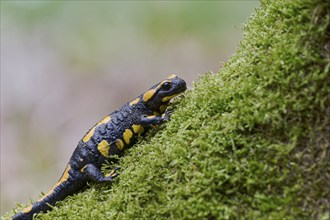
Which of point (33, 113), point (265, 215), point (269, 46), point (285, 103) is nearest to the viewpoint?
point (265, 215)

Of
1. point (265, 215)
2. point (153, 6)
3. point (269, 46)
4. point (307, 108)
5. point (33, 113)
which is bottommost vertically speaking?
point (265, 215)

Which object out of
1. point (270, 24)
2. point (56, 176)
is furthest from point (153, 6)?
point (270, 24)

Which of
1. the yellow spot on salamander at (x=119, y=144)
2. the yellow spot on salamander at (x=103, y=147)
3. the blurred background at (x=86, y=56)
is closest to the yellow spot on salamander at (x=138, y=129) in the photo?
the yellow spot on salamander at (x=119, y=144)

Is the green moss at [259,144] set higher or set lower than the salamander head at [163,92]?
lower

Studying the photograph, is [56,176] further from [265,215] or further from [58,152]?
[265,215]

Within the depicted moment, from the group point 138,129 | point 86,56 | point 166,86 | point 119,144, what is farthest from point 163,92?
point 86,56

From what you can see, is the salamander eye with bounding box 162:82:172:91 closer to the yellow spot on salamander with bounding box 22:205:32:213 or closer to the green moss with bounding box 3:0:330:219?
the green moss with bounding box 3:0:330:219

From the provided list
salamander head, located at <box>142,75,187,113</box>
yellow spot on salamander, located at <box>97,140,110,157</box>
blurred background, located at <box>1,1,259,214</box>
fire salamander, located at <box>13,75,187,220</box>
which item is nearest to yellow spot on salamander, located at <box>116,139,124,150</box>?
fire salamander, located at <box>13,75,187,220</box>

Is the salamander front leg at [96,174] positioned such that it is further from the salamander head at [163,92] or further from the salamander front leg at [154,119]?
the salamander head at [163,92]
